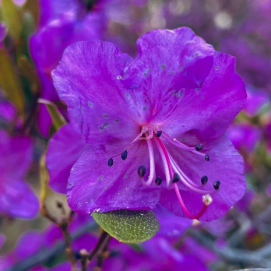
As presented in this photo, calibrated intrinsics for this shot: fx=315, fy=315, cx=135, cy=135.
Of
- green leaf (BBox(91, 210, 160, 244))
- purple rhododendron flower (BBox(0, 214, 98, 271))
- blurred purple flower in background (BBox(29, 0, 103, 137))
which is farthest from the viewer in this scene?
purple rhododendron flower (BBox(0, 214, 98, 271))

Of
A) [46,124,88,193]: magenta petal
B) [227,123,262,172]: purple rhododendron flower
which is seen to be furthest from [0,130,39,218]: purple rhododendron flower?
[227,123,262,172]: purple rhododendron flower

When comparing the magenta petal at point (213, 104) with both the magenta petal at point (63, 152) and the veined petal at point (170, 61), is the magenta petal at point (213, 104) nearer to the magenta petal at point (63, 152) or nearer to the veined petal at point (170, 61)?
the veined petal at point (170, 61)

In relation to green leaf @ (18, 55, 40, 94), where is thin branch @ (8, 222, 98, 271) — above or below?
below

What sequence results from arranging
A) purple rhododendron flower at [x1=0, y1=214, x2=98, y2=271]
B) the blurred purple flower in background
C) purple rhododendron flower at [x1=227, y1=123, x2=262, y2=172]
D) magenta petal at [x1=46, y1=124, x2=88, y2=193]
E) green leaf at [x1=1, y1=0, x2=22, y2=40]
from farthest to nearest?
purple rhododendron flower at [x1=227, y1=123, x2=262, y2=172]
purple rhododendron flower at [x1=0, y1=214, x2=98, y2=271]
green leaf at [x1=1, y1=0, x2=22, y2=40]
the blurred purple flower in background
magenta petal at [x1=46, y1=124, x2=88, y2=193]

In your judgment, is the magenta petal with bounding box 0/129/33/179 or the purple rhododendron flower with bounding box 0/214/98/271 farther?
the purple rhododendron flower with bounding box 0/214/98/271

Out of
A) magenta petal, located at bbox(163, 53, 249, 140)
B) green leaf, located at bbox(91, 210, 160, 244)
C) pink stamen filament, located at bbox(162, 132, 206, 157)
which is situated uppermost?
magenta petal, located at bbox(163, 53, 249, 140)

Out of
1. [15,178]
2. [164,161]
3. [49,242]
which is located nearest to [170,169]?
[164,161]

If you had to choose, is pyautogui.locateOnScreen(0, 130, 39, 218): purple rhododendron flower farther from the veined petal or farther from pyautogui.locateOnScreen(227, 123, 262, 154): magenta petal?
pyautogui.locateOnScreen(227, 123, 262, 154): magenta petal

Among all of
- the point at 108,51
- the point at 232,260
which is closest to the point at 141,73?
the point at 108,51

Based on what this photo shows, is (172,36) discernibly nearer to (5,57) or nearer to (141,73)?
(141,73)
